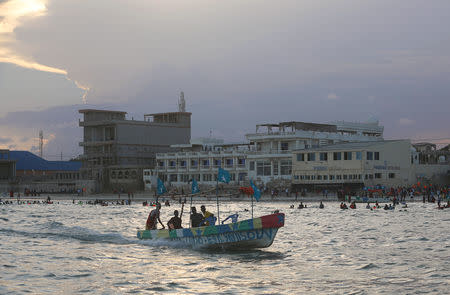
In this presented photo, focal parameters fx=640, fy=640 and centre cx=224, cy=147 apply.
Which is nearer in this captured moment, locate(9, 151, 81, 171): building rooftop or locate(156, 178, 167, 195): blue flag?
locate(156, 178, 167, 195): blue flag

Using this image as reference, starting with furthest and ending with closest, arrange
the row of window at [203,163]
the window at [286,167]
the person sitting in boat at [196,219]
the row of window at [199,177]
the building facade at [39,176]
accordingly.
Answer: the building facade at [39,176] < the row of window at [203,163] < the row of window at [199,177] < the window at [286,167] < the person sitting in boat at [196,219]

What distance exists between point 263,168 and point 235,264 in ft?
244

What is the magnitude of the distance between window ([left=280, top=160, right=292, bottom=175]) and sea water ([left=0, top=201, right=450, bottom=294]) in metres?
54.4

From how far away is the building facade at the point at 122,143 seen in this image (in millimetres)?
124831

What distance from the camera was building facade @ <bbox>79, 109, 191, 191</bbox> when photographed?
124831 mm

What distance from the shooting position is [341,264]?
26188 mm

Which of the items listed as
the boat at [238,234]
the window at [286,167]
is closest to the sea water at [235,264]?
the boat at [238,234]

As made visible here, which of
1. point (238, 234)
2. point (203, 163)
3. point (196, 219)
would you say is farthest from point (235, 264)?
point (203, 163)

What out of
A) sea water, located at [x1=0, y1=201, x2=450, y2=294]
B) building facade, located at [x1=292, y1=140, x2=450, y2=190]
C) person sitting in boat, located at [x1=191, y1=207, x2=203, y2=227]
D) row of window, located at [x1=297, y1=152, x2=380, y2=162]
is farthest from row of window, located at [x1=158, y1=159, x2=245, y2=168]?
person sitting in boat, located at [x1=191, y1=207, x2=203, y2=227]

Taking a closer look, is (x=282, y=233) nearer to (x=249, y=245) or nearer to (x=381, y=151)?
(x=249, y=245)

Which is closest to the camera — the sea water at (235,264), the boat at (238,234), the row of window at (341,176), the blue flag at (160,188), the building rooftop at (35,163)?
the sea water at (235,264)

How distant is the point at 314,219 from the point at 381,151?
38.8 m

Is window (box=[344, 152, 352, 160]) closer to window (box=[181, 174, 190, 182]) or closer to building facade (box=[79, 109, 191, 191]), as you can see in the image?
window (box=[181, 174, 190, 182])

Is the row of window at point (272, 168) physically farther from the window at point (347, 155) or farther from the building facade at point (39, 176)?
the building facade at point (39, 176)
